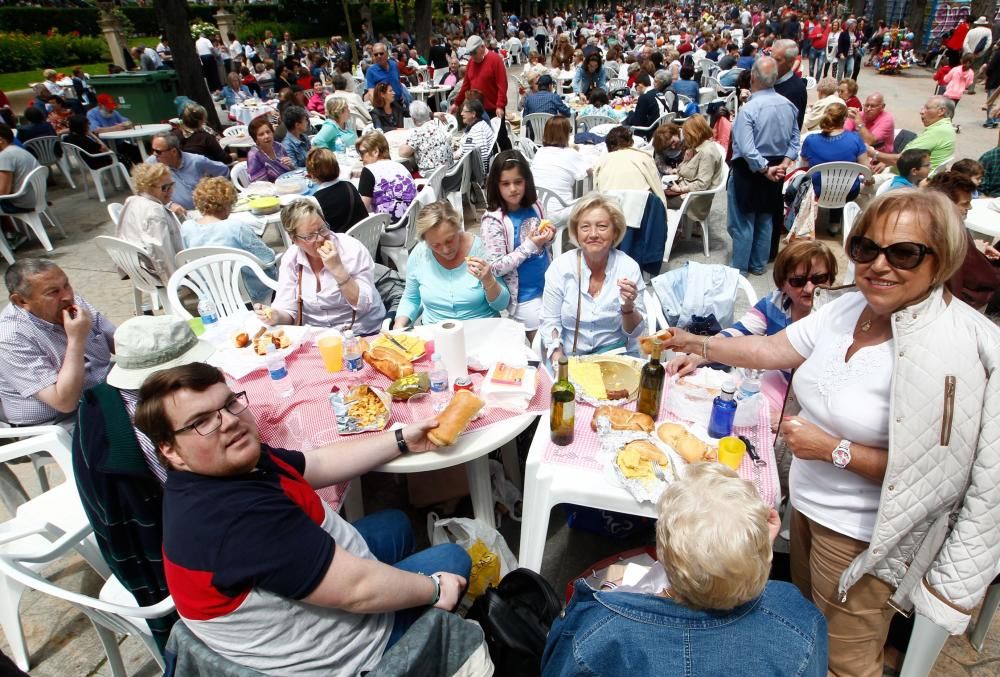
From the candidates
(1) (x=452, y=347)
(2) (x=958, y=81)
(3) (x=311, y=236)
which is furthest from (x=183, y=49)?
(2) (x=958, y=81)

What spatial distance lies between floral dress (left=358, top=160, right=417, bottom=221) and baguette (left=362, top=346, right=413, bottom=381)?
3165mm

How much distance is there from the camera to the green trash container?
12.2 metres

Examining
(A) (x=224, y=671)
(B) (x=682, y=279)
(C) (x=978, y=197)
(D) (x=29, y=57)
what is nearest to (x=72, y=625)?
(A) (x=224, y=671)

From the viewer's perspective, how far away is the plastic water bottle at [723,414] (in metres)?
2.14

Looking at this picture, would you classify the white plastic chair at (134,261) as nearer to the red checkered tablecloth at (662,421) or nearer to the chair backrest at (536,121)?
the red checkered tablecloth at (662,421)

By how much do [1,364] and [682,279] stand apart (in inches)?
153

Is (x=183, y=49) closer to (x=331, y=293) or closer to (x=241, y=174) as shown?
(x=241, y=174)

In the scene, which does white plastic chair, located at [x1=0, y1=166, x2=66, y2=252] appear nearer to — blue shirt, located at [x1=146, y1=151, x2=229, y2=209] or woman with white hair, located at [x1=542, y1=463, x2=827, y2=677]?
blue shirt, located at [x1=146, y1=151, x2=229, y2=209]

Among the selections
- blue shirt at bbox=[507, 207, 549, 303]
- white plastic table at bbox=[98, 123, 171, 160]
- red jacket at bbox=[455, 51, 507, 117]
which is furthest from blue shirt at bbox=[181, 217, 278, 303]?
white plastic table at bbox=[98, 123, 171, 160]

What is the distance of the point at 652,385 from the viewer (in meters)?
2.25

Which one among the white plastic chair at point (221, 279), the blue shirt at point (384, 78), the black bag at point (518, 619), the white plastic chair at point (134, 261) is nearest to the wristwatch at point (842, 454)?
the black bag at point (518, 619)

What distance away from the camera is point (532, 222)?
13.0 feet

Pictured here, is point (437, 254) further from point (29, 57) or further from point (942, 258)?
point (29, 57)

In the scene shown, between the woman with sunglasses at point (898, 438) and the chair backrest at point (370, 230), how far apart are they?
144 inches
